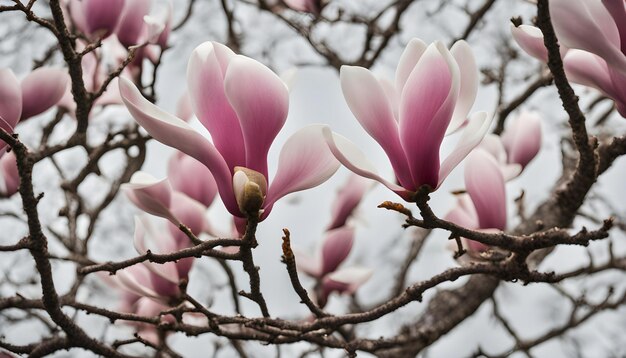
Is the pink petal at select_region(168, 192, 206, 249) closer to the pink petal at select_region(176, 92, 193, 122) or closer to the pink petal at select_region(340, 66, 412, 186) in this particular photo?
the pink petal at select_region(176, 92, 193, 122)

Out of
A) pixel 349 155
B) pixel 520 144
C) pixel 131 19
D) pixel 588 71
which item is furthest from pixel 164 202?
pixel 520 144

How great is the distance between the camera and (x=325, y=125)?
0.66 m

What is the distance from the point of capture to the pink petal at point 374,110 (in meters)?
0.67

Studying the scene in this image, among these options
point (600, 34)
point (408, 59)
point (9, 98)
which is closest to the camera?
point (600, 34)

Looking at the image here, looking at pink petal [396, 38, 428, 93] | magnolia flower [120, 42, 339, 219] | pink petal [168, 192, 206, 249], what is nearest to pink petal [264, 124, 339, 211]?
magnolia flower [120, 42, 339, 219]

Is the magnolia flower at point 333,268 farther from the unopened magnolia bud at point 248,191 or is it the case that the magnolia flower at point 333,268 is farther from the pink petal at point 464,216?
the unopened magnolia bud at point 248,191

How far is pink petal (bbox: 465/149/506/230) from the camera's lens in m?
0.95

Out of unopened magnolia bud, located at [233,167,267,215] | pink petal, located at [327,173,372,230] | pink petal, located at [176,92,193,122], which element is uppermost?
pink petal, located at [176,92,193,122]

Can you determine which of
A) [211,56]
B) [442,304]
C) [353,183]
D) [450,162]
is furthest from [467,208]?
[442,304]

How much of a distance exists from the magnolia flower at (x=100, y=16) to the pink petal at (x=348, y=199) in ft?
1.92

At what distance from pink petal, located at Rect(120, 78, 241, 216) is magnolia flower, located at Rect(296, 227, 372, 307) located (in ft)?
2.44

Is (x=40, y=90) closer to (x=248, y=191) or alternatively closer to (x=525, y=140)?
(x=248, y=191)

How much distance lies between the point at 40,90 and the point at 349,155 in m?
0.55

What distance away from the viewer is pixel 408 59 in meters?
0.71
